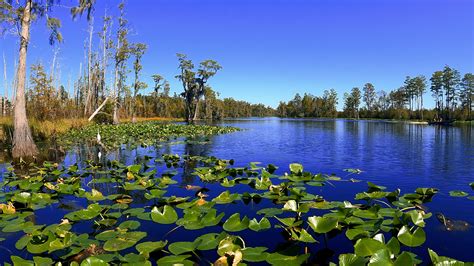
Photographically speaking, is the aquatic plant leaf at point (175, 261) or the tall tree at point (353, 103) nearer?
the aquatic plant leaf at point (175, 261)

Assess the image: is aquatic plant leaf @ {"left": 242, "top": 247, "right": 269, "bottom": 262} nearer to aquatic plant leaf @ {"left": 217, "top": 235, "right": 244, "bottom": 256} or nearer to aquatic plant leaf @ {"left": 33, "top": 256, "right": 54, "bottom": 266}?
aquatic plant leaf @ {"left": 217, "top": 235, "right": 244, "bottom": 256}

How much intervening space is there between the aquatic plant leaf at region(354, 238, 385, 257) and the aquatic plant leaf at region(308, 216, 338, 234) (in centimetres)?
51

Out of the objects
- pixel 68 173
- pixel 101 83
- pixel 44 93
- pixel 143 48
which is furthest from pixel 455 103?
pixel 68 173

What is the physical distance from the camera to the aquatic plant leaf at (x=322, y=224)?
12.0 feet

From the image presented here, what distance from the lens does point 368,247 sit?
3.10 m

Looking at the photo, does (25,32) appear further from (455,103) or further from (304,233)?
(455,103)

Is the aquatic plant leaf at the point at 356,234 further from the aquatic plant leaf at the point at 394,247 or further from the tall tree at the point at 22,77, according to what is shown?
the tall tree at the point at 22,77

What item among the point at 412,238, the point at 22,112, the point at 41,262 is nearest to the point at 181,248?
the point at 41,262

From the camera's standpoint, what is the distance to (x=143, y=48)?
38.6 metres

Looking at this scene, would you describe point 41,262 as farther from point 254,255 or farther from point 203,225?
point 254,255

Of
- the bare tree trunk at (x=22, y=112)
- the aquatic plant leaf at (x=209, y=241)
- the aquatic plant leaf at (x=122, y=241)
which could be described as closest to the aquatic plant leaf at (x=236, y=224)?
the aquatic plant leaf at (x=209, y=241)

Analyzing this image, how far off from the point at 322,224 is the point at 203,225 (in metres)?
1.48

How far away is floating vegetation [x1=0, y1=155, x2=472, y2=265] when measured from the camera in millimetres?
3242

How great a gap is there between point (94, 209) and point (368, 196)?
4.21m
